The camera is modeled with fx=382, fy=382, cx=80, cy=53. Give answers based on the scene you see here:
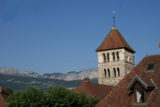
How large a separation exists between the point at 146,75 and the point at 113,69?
213 feet

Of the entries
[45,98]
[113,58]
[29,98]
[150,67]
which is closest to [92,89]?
[45,98]

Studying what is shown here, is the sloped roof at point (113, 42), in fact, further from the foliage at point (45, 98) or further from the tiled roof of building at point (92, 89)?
the foliage at point (45, 98)

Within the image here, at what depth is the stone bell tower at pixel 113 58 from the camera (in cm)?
9169

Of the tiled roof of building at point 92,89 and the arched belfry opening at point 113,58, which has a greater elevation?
the arched belfry opening at point 113,58

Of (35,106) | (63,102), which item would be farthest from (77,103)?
(35,106)

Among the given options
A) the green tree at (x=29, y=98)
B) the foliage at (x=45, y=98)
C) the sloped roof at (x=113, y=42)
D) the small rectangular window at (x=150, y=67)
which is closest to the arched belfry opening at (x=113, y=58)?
the sloped roof at (x=113, y=42)

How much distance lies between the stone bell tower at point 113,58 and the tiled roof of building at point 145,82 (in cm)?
6116

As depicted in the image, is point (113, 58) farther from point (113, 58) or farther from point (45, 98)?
point (45, 98)

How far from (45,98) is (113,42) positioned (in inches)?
2232

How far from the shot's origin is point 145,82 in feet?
86.0

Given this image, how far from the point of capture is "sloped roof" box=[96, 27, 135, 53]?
304 ft

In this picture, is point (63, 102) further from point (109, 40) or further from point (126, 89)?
point (109, 40)

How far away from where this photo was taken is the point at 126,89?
28.5 metres

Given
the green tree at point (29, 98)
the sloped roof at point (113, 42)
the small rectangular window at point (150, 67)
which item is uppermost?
the sloped roof at point (113, 42)
